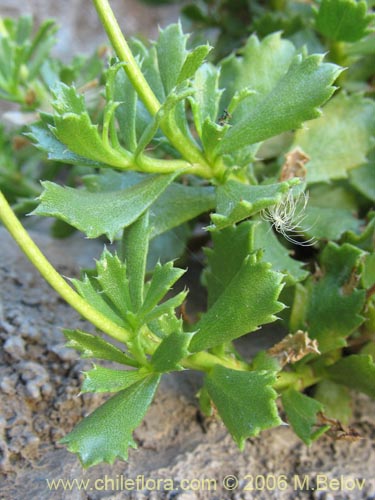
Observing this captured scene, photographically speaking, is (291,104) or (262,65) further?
(262,65)

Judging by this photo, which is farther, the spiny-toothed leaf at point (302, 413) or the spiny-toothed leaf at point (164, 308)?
the spiny-toothed leaf at point (302, 413)

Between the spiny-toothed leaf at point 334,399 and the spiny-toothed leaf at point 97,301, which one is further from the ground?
the spiny-toothed leaf at point 97,301

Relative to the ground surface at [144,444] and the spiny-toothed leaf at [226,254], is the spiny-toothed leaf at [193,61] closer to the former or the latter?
the spiny-toothed leaf at [226,254]

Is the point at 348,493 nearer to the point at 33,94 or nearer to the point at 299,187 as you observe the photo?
the point at 299,187

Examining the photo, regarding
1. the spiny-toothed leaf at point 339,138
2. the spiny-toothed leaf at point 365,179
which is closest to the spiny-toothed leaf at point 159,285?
the spiny-toothed leaf at point 339,138

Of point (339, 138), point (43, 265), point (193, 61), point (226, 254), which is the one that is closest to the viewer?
point (43, 265)

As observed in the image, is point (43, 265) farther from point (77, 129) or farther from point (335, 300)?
point (335, 300)

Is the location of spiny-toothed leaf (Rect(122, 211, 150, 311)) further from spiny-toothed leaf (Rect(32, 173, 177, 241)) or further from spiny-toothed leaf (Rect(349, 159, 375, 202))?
spiny-toothed leaf (Rect(349, 159, 375, 202))

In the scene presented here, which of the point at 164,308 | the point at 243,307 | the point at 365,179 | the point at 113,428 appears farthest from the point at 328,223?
the point at 113,428
